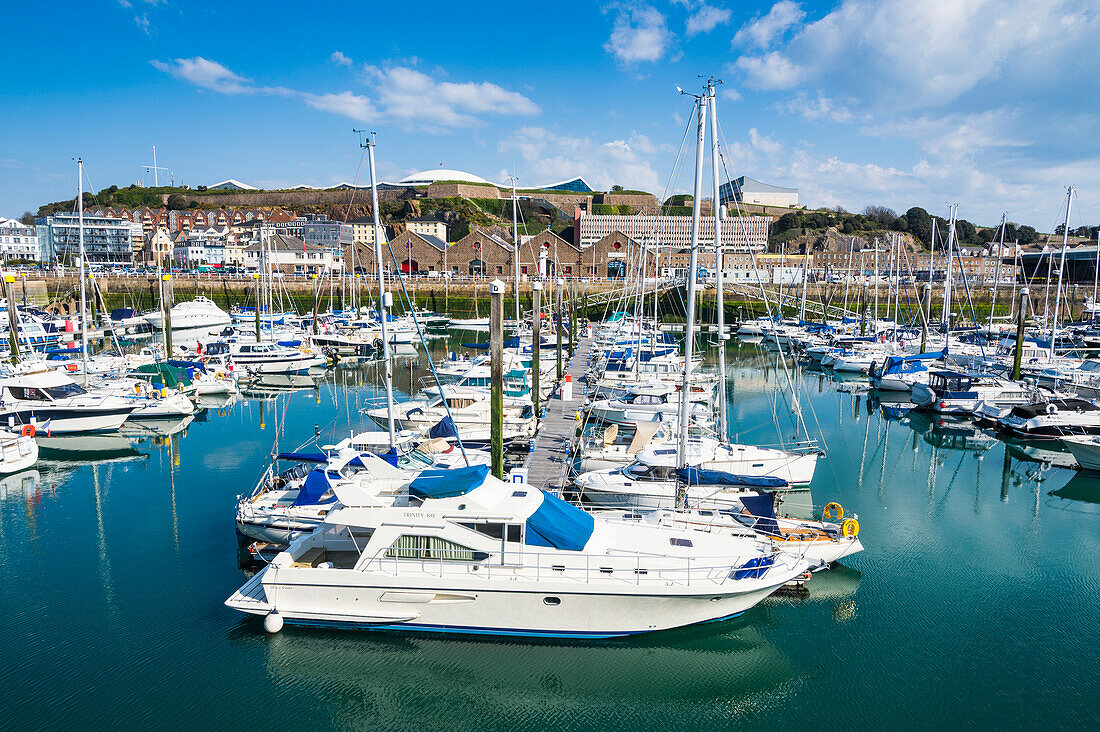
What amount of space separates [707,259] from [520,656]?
3644 inches

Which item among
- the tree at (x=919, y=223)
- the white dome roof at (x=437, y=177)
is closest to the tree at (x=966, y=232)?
the tree at (x=919, y=223)

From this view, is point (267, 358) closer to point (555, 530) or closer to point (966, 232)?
point (555, 530)

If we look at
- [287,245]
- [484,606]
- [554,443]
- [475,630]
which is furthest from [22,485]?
[287,245]

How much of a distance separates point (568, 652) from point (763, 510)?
5.43 meters

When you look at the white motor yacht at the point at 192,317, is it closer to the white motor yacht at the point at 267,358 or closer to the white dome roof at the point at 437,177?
the white motor yacht at the point at 267,358

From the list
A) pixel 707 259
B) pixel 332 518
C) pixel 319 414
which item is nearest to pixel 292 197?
pixel 707 259

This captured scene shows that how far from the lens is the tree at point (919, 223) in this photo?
12912 centimetres

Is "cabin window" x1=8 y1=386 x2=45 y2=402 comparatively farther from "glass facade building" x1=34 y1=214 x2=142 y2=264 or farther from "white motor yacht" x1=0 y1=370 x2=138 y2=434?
"glass facade building" x1=34 y1=214 x2=142 y2=264

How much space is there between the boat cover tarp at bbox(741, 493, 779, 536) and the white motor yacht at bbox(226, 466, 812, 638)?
1.85 metres

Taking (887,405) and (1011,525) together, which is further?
(887,405)

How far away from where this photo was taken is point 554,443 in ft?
65.6

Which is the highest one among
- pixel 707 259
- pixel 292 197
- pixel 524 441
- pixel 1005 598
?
pixel 292 197

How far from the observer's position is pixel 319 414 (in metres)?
29.2

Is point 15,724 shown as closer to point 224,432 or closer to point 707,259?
point 224,432
